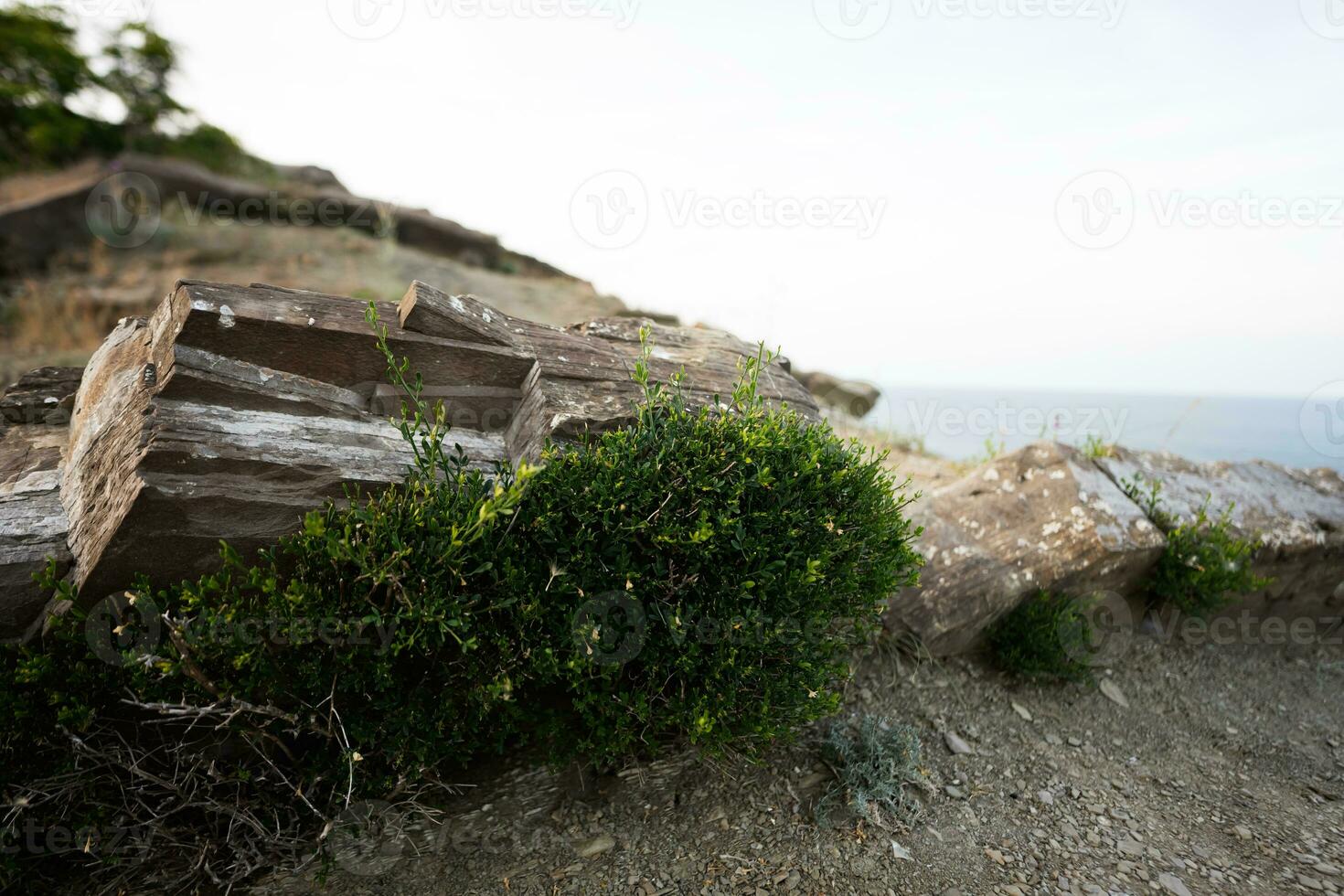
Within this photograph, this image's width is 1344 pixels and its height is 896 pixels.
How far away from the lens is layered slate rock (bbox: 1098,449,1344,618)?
6551 millimetres

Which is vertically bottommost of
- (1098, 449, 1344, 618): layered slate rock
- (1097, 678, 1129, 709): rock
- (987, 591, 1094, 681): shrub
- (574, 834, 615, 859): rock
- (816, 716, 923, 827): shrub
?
(574, 834, 615, 859): rock

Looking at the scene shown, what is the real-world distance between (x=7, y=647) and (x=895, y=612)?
17.0 ft

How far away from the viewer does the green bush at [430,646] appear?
323 centimetres

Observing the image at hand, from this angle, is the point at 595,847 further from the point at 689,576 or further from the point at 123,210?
the point at 123,210

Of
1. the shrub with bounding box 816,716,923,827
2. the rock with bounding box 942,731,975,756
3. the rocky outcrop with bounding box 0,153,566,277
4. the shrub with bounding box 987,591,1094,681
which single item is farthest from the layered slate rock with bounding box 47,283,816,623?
the rocky outcrop with bounding box 0,153,566,277

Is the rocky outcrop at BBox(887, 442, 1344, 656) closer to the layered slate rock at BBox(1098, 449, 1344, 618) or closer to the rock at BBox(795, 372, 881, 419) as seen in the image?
the layered slate rock at BBox(1098, 449, 1344, 618)

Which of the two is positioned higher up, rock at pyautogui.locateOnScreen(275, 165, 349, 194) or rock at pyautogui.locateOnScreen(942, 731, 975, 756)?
rock at pyautogui.locateOnScreen(275, 165, 349, 194)

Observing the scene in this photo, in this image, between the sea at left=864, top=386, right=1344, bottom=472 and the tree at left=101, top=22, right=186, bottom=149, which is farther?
the tree at left=101, top=22, right=186, bottom=149

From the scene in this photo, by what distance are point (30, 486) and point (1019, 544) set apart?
662 cm

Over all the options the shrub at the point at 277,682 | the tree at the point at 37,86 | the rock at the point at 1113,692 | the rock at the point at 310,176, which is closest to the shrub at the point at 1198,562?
the rock at the point at 1113,692

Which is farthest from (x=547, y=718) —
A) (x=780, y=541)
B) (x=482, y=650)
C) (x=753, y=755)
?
(x=780, y=541)

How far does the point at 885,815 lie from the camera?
13.1ft

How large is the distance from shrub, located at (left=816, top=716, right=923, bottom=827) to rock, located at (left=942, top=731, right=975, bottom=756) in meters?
0.46

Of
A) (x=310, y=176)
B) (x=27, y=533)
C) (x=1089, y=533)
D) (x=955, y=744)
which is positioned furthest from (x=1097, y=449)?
(x=310, y=176)
